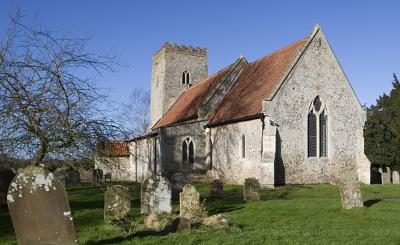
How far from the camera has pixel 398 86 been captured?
33.1 metres

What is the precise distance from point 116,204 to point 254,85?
1530cm

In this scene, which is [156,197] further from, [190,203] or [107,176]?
[107,176]

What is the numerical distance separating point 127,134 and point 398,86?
27.4 m

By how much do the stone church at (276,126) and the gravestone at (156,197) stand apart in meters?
7.01

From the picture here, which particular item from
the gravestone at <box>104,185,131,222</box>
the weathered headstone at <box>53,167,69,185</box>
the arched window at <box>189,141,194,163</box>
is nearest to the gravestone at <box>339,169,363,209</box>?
the gravestone at <box>104,185,131,222</box>

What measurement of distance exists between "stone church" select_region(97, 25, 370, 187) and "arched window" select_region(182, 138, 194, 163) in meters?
0.06

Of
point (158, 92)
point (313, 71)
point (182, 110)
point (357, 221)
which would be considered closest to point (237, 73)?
point (182, 110)

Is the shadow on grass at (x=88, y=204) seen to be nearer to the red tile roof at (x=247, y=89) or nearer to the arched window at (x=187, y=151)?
the red tile roof at (x=247, y=89)

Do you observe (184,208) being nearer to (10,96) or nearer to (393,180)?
(10,96)

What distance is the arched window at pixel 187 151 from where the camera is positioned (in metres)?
27.1

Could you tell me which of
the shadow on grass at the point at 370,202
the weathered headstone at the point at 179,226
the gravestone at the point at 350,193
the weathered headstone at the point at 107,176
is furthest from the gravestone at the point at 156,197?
the weathered headstone at the point at 107,176

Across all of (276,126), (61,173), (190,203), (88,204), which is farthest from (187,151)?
(190,203)

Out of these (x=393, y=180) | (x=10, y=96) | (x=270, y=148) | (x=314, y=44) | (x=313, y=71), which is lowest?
(x=393, y=180)

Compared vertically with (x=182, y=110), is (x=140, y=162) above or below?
below
